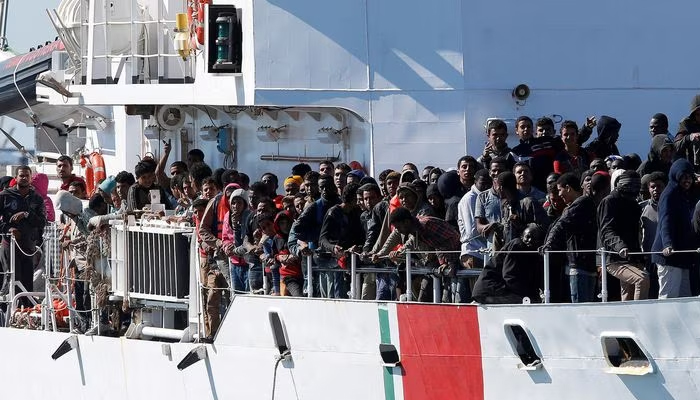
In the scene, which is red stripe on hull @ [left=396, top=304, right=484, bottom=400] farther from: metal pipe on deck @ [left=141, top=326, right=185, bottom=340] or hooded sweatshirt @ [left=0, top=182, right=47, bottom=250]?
hooded sweatshirt @ [left=0, top=182, right=47, bottom=250]

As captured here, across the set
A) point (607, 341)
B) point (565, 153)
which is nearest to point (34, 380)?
point (565, 153)

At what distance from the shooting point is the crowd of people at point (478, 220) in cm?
1259

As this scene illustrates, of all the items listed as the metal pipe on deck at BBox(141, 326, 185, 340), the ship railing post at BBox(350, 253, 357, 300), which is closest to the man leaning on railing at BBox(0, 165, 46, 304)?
the metal pipe on deck at BBox(141, 326, 185, 340)

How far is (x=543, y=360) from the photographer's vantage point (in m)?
13.0

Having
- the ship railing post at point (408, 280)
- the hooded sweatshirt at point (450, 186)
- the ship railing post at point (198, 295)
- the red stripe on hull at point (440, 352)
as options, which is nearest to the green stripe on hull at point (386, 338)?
the red stripe on hull at point (440, 352)

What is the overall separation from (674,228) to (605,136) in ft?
10.3

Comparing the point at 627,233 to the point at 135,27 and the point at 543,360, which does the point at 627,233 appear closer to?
the point at 543,360

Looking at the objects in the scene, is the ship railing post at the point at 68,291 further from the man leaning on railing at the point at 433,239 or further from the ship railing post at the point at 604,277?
the ship railing post at the point at 604,277

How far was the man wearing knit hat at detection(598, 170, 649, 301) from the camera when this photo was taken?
1237cm

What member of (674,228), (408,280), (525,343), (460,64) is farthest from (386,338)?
(460,64)

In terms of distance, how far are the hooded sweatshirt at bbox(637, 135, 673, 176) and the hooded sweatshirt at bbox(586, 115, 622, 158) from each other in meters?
1.31

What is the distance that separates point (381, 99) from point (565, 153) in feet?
7.43

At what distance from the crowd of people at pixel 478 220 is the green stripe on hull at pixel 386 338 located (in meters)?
0.32

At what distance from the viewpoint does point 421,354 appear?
Answer: 44.9 feet
